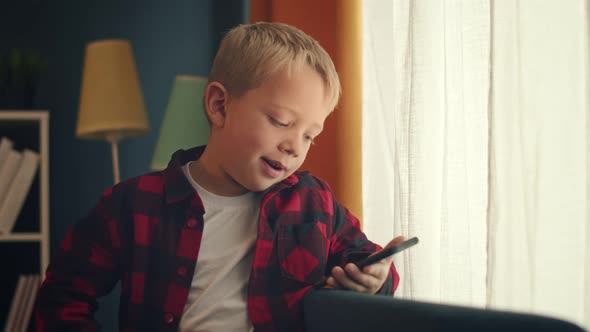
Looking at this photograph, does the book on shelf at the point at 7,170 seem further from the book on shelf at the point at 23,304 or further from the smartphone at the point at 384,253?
the smartphone at the point at 384,253

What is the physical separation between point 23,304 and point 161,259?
4.66 feet

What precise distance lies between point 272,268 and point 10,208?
1470 mm

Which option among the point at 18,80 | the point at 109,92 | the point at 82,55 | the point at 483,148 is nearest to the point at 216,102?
the point at 483,148

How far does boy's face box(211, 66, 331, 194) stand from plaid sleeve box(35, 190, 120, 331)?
23 centimetres

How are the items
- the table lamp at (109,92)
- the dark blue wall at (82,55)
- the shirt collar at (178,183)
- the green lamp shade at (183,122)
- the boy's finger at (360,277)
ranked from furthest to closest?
1. the dark blue wall at (82,55)
2. the table lamp at (109,92)
3. the green lamp shade at (183,122)
4. the shirt collar at (178,183)
5. the boy's finger at (360,277)

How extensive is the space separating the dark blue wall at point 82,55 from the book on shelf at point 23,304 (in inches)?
14.5


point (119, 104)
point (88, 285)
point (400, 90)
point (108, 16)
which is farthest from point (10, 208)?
point (400, 90)

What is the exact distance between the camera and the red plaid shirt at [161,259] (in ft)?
3.23

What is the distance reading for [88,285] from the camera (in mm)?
988

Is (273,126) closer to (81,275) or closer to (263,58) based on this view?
(263,58)

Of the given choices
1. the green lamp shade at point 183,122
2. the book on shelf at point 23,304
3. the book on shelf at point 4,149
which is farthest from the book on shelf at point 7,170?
the green lamp shade at point 183,122

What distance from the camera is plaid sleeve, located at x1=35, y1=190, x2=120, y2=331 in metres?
0.95

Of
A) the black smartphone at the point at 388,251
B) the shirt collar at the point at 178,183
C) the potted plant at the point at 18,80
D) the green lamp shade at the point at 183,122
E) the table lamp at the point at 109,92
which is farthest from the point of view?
the potted plant at the point at 18,80

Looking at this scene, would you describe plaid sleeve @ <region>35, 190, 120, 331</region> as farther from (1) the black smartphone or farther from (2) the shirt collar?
(1) the black smartphone
